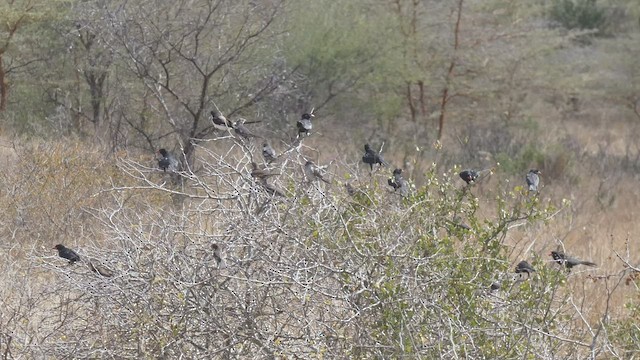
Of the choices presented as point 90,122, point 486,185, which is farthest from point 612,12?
point 90,122

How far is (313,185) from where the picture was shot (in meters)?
4.24

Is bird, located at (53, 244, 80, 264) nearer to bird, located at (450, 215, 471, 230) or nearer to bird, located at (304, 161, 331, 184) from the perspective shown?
bird, located at (304, 161, 331, 184)

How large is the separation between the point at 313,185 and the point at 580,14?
82.7 feet

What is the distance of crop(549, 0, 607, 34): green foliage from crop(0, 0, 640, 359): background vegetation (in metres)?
0.13

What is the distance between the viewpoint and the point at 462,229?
4.38 m

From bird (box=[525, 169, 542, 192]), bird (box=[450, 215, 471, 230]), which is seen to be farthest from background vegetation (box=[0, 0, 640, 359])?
bird (box=[525, 169, 542, 192])

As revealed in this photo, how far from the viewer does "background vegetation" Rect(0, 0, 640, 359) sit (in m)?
3.99

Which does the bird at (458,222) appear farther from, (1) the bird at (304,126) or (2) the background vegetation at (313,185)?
(1) the bird at (304,126)

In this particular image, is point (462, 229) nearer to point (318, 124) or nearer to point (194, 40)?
point (194, 40)

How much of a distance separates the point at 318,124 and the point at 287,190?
451 inches

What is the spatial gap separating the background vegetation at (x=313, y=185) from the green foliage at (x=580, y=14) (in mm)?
127

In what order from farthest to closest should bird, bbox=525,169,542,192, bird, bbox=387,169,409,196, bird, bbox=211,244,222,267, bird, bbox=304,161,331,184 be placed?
bird, bbox=525,169,542,192
bird, bbox=387,169,409,196
bird, bbox=304,161,331,184
bird, bbox=211,244,222,267

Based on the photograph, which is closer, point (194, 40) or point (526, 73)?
point (194, 40)

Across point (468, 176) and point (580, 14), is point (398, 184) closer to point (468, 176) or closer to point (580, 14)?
point (468, 176)
